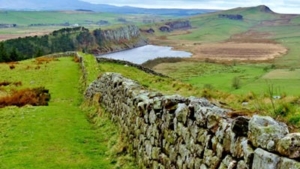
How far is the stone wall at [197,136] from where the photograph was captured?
5.75m

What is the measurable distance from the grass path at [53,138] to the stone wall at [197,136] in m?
1.54

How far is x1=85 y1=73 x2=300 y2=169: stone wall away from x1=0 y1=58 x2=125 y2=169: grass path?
1.54 metres

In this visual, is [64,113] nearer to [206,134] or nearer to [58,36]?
[206,134]

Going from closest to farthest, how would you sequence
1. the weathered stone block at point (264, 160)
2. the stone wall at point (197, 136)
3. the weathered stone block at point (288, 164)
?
the weathered stone block at point (288, 164) < the weathered stone block at point (264, 160) < the stone wall at point (197, 136)

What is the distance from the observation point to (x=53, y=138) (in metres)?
16.3

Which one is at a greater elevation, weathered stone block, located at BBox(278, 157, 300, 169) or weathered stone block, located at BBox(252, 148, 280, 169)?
weathered stone block, located at BBox(278, 157, 300, 169)

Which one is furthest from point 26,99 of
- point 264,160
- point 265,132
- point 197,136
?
point 264,160

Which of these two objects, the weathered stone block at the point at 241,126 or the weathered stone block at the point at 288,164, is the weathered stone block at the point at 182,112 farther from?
the weathered stone block at the point at 288,164

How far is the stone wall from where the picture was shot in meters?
5.75

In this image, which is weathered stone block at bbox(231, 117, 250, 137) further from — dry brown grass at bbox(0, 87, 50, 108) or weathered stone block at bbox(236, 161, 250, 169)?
dry brown grass at bbox(0, 87, 50, 108)

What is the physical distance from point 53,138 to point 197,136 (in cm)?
946

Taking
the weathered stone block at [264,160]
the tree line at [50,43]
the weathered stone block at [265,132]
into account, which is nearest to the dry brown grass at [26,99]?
the weathered stone block at [265,132]

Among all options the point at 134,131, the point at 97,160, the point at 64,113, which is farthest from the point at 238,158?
the point at 64,113

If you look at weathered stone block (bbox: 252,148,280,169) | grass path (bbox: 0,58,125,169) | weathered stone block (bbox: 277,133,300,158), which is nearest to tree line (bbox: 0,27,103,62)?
grass path (bbox: 0,58,125,169)
